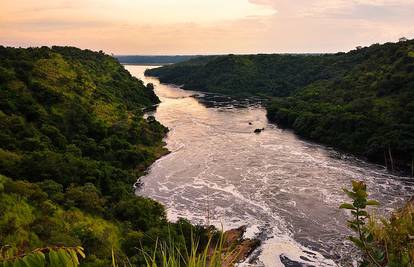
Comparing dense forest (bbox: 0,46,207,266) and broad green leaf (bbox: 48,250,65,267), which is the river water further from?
broad green leaf (bbox: 48,250,65,267)

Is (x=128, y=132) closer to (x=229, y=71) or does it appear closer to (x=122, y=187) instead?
(x=122, y=187)

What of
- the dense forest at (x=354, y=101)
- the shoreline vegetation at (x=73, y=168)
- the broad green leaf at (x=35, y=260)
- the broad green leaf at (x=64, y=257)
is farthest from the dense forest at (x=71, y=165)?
the dense forest at (x=354, y=101)

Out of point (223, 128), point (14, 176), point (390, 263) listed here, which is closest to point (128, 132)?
point (223, 128)

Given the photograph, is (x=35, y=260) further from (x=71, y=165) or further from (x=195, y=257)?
(x=71, y=165)

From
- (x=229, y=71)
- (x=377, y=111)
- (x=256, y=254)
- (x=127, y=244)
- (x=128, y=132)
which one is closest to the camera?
(x=127, y=244)

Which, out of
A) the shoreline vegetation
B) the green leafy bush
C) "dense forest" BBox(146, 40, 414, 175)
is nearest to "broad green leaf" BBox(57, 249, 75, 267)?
the shoreline vegetation
